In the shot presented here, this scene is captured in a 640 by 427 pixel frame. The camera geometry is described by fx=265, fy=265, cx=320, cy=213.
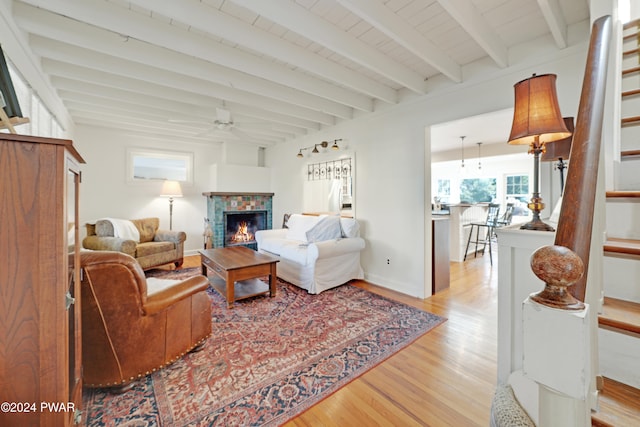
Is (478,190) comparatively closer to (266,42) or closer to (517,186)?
(517,186)

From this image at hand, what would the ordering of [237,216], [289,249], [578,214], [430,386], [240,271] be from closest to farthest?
[578,214], [430,386], [240,271], [289,249], [237,216]

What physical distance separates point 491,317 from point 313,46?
316 cm

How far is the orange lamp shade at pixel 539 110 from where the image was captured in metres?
1.34

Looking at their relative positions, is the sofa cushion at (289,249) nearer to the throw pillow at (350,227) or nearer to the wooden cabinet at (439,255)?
the throw pillow at (350,227)

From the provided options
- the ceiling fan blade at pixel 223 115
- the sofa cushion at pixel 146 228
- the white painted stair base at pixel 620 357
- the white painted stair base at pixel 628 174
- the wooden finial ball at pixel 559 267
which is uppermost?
the ceiling fan blade at pixel 223 115

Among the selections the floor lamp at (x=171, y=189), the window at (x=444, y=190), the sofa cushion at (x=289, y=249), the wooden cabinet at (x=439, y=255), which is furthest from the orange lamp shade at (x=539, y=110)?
the window at (x=444, y=190)

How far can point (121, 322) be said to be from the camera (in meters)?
1.57

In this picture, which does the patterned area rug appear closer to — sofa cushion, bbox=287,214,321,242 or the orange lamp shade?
sofa cushion, bbox=287,214,321,242

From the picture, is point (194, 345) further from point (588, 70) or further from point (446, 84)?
point (446, 84)

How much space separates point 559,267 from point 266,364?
1.92 m

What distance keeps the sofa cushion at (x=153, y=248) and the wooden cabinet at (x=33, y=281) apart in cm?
344

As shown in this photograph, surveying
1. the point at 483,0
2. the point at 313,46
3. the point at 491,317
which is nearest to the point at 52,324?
the point at 313,46

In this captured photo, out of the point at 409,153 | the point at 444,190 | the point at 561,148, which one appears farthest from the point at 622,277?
the point at 444,190

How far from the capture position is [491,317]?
2.68 meters
